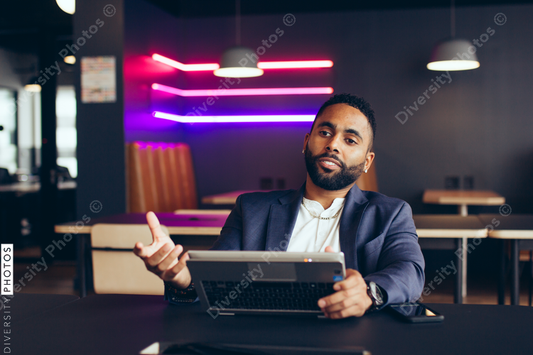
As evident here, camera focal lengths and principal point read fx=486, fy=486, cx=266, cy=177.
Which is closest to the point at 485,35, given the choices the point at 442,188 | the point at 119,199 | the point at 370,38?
the point at 370,38

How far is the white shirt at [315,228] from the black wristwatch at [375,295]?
13.8 inches

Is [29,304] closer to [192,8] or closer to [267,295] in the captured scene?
[267,295]

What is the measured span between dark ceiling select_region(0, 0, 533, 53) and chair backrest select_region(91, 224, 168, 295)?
3486mm

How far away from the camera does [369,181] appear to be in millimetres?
4902

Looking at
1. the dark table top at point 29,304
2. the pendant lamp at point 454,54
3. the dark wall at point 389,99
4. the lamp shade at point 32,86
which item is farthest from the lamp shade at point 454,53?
the lamp shade at point 32,86

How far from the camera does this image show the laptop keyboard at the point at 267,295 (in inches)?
43.9

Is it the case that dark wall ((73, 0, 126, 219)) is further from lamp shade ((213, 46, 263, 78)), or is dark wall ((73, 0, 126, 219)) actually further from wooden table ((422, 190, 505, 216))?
wooden table ((422, 190, 505, 216))

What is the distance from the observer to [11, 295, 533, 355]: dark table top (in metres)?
0.97

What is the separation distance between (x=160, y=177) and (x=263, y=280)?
3.69m

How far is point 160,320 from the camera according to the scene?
1.14 metres

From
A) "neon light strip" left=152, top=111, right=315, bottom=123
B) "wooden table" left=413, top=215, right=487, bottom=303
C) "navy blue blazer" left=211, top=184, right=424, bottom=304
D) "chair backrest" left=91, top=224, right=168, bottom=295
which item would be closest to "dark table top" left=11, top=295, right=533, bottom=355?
"navy blue blazer" left=211, top=184, right=424, bottom=304

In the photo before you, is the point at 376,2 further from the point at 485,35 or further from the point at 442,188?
the point at 442,188

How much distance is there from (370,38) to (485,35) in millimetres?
1192

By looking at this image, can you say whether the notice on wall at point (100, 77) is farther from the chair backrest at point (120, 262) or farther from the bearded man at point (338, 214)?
the bearded man at point (338, 214)
